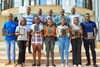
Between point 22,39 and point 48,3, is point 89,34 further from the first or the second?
point 48,3

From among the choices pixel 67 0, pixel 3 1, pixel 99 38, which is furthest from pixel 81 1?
pixel 3 1

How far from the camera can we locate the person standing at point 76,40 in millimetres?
7113

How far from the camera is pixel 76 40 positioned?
7203 mm

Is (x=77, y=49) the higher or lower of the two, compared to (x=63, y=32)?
lower

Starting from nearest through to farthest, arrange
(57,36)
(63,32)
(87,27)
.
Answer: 1. (63,32)
2. (57,36)
3. (87,27)

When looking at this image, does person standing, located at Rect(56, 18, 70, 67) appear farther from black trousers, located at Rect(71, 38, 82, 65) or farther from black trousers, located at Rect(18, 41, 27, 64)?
black trousers, located at Rect(18, 41, 27, 64)

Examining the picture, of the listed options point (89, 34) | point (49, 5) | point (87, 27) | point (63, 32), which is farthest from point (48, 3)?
point (63, 32)

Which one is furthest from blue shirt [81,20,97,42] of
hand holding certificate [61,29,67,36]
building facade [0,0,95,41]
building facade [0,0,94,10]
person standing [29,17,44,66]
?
building facade [0,0,94,10]

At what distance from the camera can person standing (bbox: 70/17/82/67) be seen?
7.11 metres

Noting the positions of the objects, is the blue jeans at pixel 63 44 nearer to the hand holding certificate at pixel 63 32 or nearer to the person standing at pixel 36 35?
the hand holding certificate at pixel 63 32

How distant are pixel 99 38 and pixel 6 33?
18899 millimetres

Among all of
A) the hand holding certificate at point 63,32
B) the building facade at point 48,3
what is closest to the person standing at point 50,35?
the hand holding certificate at point 63,32

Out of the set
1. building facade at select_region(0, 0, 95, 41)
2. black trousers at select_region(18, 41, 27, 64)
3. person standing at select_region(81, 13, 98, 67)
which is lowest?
black trousers at select_region(18, 41, 27, 64)

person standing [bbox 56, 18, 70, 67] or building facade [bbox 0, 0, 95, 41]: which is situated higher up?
building facade [bbox 0, 0, 95, 41]
